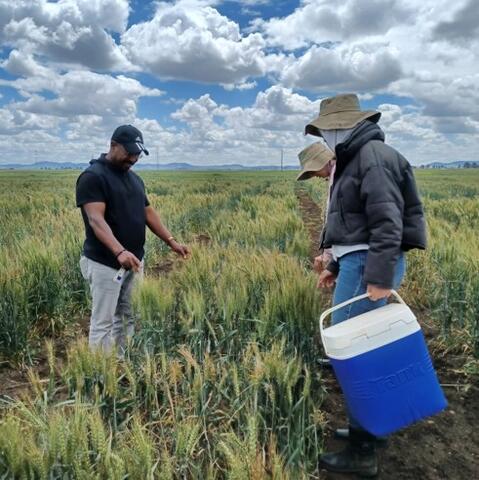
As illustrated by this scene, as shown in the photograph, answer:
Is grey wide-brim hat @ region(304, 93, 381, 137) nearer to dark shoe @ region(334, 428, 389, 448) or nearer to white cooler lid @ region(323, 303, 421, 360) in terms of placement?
white cooler lid @ region(323, 303, 421, 360)

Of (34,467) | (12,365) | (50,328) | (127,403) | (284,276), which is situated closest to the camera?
(34,467)

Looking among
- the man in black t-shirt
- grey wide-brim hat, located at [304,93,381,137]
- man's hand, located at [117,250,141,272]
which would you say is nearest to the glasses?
the man in black t-shirt

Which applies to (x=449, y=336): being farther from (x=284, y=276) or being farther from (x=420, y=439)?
(x=284, y=276)

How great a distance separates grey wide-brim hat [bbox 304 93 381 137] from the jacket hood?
0.04m

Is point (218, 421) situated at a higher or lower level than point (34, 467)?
lower

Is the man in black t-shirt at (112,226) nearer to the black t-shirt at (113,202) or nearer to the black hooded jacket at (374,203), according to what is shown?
the black t-shirt at (113,202)

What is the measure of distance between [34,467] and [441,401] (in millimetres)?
1693

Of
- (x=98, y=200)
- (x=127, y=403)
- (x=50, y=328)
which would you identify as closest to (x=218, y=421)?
(x=127, y=403)

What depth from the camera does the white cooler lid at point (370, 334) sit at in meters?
2.05

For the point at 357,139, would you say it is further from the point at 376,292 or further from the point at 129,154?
the point at 129,154

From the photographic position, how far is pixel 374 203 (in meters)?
2.06

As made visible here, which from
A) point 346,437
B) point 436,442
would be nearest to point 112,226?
point 346,437

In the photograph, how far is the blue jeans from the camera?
89.4 inches

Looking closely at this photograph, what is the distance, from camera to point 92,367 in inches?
86.3
